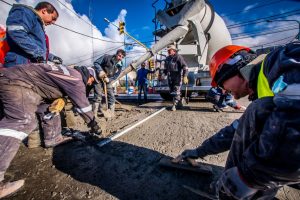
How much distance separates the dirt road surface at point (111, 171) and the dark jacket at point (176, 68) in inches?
115

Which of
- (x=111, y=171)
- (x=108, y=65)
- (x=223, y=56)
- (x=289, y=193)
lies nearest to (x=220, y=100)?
(x=108, y=65)

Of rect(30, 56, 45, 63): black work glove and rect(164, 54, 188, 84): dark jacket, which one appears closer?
rect(30, 56, 45, 63): black work glove

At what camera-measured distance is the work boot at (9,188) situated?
1444mm

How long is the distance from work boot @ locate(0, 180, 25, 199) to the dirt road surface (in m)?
0.05

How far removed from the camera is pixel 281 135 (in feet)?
2.18

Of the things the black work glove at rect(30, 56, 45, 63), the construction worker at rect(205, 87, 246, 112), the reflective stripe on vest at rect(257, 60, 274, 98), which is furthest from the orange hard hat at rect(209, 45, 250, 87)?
the construction worker at rect(205, 87, 246, 112)

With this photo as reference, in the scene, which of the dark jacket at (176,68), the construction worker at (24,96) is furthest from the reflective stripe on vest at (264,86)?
the dark jacket at (176,68)

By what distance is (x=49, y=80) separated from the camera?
1.98m

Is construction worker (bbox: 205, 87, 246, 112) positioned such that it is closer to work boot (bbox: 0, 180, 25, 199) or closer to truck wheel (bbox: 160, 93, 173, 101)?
truck wheel (bbox: 160, 93, 173, 101)

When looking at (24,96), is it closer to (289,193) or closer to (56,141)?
(56,141)

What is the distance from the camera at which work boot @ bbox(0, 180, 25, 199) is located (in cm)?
144

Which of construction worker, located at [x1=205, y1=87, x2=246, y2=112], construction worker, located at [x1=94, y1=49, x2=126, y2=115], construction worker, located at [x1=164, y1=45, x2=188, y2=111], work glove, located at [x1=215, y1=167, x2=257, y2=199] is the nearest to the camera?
work glove, located at [x1=215, y1=167, x2=257, y2=199]

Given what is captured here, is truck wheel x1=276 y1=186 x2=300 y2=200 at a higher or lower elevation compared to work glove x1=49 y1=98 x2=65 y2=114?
lower

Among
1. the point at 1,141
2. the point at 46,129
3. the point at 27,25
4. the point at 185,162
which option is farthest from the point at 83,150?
the point at 27,25
